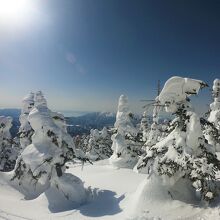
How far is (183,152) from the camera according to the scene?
13.4 meters

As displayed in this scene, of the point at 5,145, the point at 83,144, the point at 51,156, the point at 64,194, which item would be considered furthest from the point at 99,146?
the point at 51,156

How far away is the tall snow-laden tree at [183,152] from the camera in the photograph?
12875 mm

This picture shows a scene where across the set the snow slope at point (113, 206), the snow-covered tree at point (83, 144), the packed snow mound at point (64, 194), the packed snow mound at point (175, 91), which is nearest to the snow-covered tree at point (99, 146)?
the snow-covered tree at point (83, 144)

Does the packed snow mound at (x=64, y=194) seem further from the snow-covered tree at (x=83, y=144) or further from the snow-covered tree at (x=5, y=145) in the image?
the snow-covered tree at (x=83, y=144)

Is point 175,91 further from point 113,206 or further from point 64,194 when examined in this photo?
point 64,194

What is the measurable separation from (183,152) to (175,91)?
2.99 metres

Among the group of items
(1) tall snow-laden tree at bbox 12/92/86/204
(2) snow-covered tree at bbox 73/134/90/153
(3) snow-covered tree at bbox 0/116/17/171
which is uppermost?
(1) tall snow-laden tree at bbox 12/92/86/204

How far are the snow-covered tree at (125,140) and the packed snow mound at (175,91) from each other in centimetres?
1829

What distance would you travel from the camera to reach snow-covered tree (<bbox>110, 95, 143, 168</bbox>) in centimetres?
3244

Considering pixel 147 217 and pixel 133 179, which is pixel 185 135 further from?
pixel 133 179

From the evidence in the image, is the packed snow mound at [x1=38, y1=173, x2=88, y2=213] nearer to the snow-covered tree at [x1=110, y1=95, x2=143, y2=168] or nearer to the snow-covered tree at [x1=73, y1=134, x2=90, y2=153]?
the snow-covered tree at [x1=110, y1=95, x2=143, y2=168]

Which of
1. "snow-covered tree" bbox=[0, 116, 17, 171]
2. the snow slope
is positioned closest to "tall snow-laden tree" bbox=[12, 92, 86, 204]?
the snow slope

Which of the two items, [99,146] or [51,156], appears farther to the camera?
[99,146]

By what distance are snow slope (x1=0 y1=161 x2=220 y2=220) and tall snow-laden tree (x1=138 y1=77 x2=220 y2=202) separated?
0.80 metres
